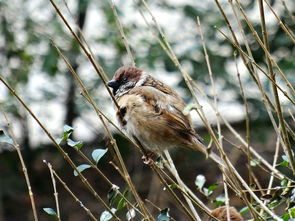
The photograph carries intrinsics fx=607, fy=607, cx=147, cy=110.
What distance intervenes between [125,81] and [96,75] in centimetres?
234

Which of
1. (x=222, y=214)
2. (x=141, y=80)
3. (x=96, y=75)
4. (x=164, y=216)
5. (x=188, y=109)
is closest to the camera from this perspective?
(x=188, y=109)

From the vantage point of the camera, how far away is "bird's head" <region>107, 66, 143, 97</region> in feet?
11.9

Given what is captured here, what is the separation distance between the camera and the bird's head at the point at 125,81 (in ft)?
11.9

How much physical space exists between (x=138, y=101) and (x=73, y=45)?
2682 millimetres

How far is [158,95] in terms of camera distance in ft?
11.1

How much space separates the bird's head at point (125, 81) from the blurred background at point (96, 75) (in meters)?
1.72

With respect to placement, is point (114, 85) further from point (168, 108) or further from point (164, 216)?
point (164, 216)

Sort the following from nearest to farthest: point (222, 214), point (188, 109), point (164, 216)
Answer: point (188, 109) → point (164, 216) → point (222, 214)

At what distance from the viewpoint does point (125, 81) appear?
3680 mm

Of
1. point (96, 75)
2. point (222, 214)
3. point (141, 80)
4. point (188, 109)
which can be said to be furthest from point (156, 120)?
point (96, 75)

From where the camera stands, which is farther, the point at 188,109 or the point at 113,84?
the point at 113,84

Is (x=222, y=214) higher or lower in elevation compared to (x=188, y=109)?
lower

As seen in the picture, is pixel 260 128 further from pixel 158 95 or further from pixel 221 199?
pixel 221 199

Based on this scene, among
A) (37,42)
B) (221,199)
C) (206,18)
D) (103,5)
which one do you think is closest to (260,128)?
(206,18)
